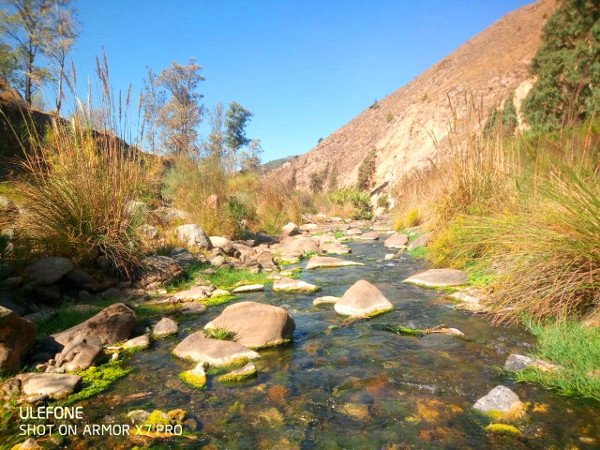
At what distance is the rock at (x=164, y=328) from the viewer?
10.4 ft

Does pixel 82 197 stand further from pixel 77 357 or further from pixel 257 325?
pixel 257 325

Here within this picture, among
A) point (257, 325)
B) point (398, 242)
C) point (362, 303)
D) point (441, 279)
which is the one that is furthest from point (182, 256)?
point (398, 242)

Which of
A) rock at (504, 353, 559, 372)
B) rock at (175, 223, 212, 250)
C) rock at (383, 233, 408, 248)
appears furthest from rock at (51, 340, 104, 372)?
rock at (383, 233, 408, 248)

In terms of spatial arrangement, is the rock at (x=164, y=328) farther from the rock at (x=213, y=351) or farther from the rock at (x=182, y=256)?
the rock at (x=182, y=256)

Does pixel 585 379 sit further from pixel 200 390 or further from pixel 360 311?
pixel 200 390

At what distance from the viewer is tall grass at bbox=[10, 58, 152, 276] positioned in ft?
13.2

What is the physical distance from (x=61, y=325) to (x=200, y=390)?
1.84 metres

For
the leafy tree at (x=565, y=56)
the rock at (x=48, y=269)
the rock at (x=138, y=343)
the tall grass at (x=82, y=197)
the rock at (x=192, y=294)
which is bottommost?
the rock at (x=138, y=343)

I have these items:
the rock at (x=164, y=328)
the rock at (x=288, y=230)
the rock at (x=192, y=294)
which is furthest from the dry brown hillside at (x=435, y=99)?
the rock at (x=164, y=328)

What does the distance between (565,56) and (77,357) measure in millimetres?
22897

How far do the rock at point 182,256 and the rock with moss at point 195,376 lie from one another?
3.35 metres

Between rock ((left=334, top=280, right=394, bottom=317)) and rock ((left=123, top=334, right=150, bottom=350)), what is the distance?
6.11 ft

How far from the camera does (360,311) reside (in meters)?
3.56

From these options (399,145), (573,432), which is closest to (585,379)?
(573,432)
